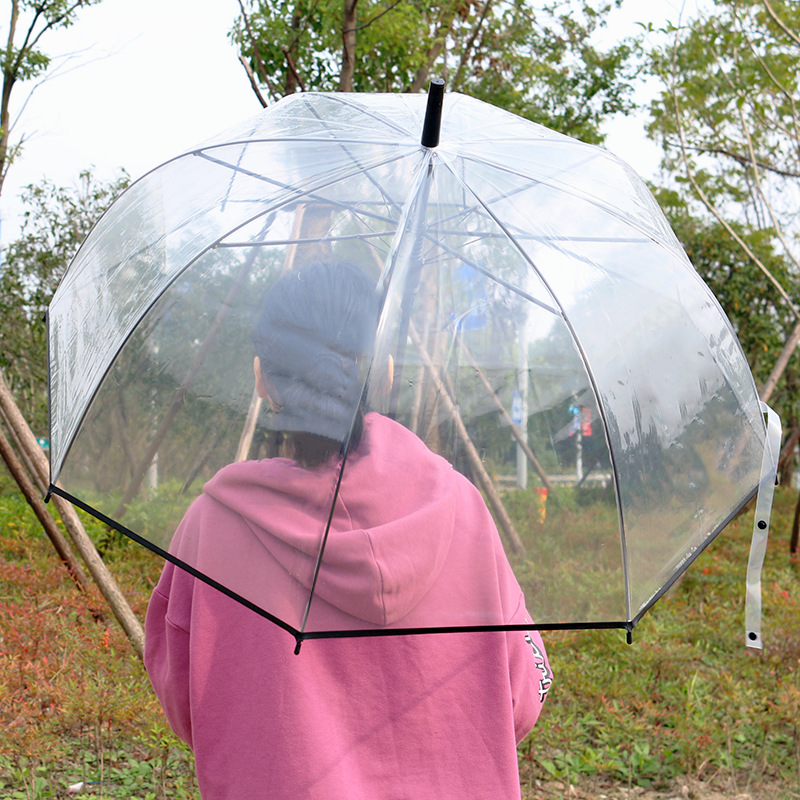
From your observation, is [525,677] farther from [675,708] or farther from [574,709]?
[675,708]

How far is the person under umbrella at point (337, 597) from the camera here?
44.9 inches

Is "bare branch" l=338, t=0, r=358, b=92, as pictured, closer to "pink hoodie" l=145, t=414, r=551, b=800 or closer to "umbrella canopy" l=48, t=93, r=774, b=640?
"umbrella canopy" l=48, t=93, r=774, b=640

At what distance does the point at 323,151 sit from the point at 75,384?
1.95ft

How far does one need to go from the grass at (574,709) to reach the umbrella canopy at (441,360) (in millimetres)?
1816

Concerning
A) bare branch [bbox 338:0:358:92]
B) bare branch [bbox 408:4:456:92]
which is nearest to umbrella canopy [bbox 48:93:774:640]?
bare branch [bbox 338:0:358:92]

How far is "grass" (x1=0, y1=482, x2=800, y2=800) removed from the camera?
A: 2848 mm

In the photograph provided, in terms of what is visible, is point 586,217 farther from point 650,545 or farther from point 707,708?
point 707,708

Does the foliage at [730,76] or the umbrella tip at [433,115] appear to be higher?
the foliage at [730,76]

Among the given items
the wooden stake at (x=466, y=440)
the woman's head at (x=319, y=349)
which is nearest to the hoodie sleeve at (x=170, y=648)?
the woman's head at (x=319, y=349)

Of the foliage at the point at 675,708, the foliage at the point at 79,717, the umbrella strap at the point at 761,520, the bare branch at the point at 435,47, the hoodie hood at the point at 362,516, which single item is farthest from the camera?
the bare branch at the point at 435,47

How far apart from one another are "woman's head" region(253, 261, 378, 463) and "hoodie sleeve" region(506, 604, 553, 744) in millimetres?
454

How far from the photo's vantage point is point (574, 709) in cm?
345

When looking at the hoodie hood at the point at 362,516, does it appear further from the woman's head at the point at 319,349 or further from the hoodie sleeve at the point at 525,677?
the hoodie sleeve at the point at 525,677

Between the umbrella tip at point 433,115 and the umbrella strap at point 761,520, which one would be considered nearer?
the umbrella tip at point 433,115
